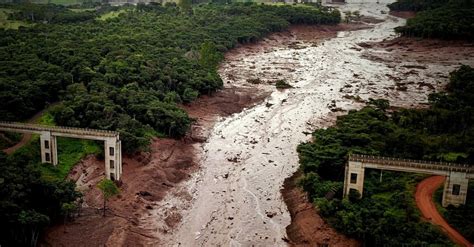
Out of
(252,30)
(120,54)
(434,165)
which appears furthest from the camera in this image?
(252,30)

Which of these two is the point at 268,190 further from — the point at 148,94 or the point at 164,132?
the point at 148,94

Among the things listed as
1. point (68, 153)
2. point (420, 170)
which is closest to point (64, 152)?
point (68, 153)

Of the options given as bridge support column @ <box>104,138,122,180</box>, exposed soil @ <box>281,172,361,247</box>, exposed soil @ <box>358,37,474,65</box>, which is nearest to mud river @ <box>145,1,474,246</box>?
exposed soil @ <box>281,172,361,247</box>

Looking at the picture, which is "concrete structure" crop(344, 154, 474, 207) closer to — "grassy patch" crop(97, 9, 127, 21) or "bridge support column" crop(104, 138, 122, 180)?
"bridge support column" crop(104, 138, 122, 180)

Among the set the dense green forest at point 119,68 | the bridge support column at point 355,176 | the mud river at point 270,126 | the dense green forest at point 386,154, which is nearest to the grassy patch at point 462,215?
the dense green forest at point 386,154

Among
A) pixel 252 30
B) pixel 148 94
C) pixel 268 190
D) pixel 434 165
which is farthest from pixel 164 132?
pixel 252 30
